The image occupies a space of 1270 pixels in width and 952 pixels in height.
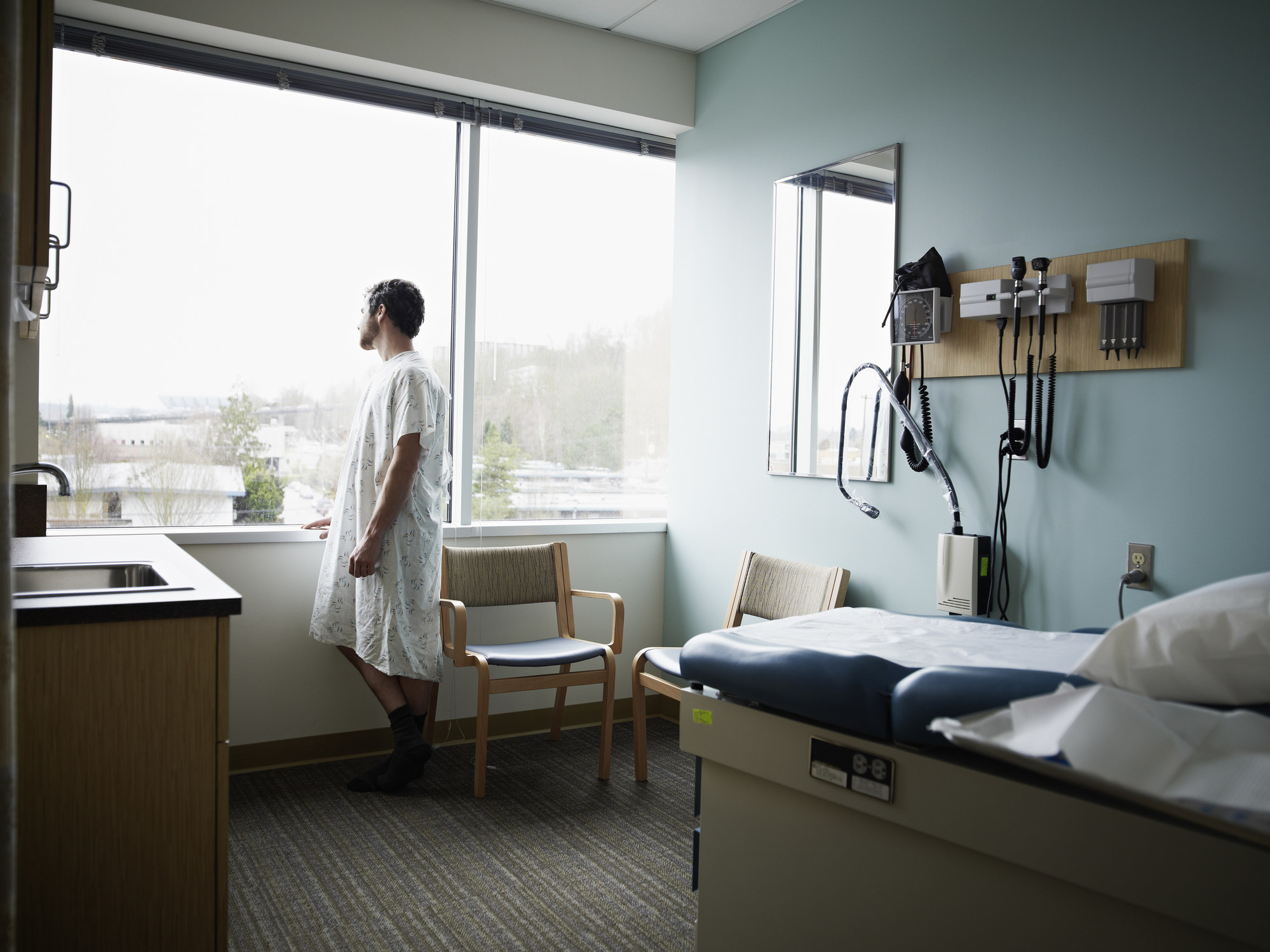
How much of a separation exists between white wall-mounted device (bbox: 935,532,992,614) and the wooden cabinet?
1.94 metres

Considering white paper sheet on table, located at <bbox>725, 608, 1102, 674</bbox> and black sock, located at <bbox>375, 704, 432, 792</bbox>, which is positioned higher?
white paper sheet on table, located at <bbox>725, 608, 1102, 674</bbox>

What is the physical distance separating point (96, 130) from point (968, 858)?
3346mm

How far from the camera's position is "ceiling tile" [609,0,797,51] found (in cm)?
347

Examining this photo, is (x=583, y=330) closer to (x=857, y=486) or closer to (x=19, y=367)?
(x=857, y=486)

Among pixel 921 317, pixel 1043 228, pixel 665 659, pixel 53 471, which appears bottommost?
pixel 665 659

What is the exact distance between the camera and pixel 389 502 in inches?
119

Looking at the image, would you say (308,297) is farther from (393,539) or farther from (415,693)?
(415,693)

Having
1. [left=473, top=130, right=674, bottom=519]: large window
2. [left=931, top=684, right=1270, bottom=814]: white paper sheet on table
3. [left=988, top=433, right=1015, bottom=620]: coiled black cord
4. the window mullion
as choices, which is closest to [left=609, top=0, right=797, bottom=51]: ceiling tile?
[left=473, top=130, right=674, bottom=519]: large window

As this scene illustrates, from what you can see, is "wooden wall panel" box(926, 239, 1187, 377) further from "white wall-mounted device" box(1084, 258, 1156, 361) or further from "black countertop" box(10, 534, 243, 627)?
"black countertop" box(10, 534, 243, 627)

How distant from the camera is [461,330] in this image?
374 centimetres

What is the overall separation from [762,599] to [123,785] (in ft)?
7.47

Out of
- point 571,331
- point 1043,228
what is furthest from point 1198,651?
point 571,331

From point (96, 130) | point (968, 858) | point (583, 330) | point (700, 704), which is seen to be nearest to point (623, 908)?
point (700, 704)

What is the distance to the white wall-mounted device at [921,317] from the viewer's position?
2754mm
